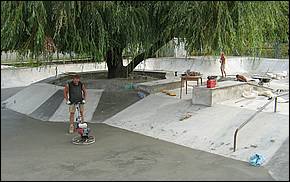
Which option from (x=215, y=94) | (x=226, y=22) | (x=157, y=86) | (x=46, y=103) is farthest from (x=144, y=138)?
(x=46, y=103)

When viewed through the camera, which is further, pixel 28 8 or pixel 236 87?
pixel 236 87

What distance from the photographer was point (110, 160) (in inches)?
257

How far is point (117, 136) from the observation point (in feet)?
26.4

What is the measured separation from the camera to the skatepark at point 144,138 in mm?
5922

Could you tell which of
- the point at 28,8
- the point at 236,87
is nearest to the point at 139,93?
the point at 236,87

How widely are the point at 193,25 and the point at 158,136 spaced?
2.41m

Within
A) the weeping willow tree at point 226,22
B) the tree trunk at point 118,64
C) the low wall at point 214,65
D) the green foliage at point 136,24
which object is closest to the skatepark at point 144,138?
the tree trunk at point 118,64

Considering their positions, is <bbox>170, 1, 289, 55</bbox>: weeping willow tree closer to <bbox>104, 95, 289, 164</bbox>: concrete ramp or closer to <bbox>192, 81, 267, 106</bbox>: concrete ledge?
<bbox>104, 95, 289, 164</bbox>: concrete ramp

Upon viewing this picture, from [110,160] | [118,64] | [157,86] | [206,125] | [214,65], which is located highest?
[118,64]

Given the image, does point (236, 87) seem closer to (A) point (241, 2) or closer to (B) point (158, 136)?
(B) point (158, 136)

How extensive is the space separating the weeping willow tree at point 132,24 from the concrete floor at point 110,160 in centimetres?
157

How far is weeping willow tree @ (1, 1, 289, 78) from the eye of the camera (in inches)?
240

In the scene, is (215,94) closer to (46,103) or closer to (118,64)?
(118,64)

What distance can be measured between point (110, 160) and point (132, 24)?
2.89 meters
